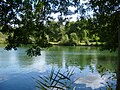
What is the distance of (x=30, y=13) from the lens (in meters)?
6.20

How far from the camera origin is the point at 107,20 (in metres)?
7.17

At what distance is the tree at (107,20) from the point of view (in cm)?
647

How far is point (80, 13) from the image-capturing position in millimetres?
6750

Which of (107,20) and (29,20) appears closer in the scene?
(29,20)

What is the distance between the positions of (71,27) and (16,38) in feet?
5.90

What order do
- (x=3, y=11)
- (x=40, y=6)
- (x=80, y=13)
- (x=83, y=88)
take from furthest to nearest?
1. (x=83, y=88)
2. (x=80, y=13)
3. (x=40, y=6)
4. (x=3, y=11)

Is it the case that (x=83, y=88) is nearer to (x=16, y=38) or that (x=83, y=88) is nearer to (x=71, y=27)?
(x=71, y=27)

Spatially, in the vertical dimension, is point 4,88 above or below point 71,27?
below

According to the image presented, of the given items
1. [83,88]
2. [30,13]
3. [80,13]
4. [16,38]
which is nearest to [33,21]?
[30,13]

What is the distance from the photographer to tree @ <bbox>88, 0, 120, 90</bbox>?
6475 millimetres

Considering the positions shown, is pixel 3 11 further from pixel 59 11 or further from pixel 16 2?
pixel 59 11

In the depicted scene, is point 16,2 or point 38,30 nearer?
point 16,2

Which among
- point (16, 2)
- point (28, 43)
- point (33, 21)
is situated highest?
point (16, 2)

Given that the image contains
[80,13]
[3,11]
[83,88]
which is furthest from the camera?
[83,88]
